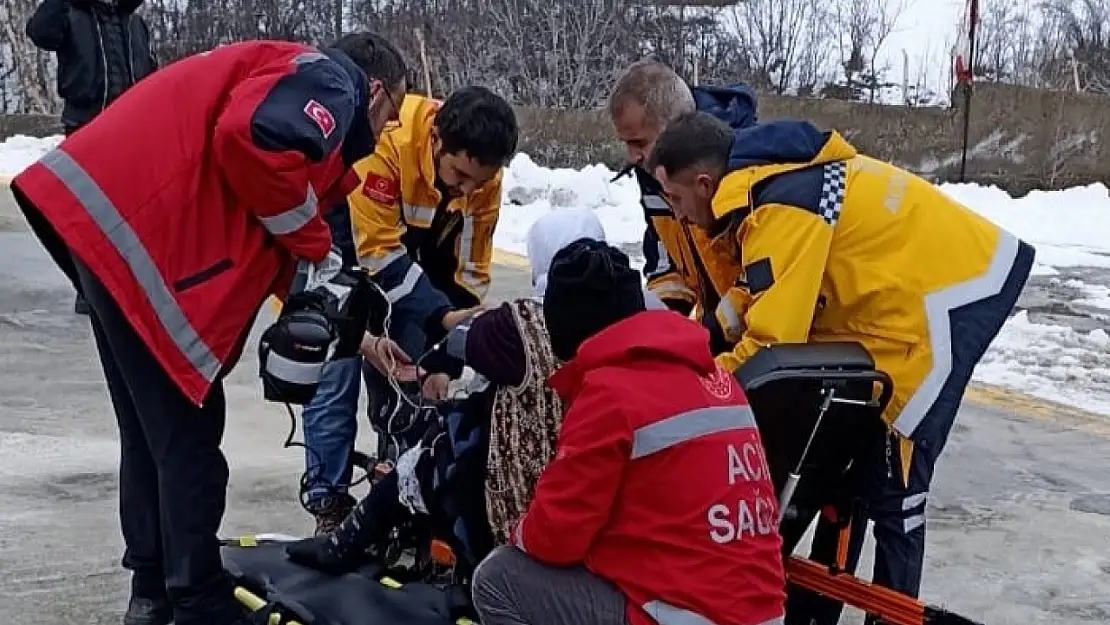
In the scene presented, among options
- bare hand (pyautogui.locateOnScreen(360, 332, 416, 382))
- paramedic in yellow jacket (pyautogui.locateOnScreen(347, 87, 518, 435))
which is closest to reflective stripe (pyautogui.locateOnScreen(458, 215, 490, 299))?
paramedic in yellow jacket (pyautogui.locateOnScreen(347, 87, 518, 435))

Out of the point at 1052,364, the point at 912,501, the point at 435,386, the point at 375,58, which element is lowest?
the point at 1052,364

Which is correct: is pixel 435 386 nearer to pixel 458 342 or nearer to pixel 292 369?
pixel 458 342

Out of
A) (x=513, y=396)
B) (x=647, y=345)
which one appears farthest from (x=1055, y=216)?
(x=647, y=345)

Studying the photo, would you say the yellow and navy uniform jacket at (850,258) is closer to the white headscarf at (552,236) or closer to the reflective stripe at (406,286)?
the white headscarf at (552,236)

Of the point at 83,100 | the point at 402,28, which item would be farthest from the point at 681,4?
the point at 83,100

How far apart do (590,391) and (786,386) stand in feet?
2.20

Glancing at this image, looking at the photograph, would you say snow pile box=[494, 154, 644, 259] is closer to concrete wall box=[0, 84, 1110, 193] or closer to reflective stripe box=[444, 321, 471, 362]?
concrete wall box=[0, 84, 1110, 193]

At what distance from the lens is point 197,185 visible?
3.13m

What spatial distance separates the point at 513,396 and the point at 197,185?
825mm

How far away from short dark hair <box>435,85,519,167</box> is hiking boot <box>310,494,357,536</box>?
109 centimetres

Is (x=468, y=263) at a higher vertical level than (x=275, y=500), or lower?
higher

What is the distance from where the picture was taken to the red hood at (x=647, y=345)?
8.77ft

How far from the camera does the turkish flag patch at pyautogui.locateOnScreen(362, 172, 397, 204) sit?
13.6 ft

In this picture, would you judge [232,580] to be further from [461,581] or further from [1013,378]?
[1013,378]
